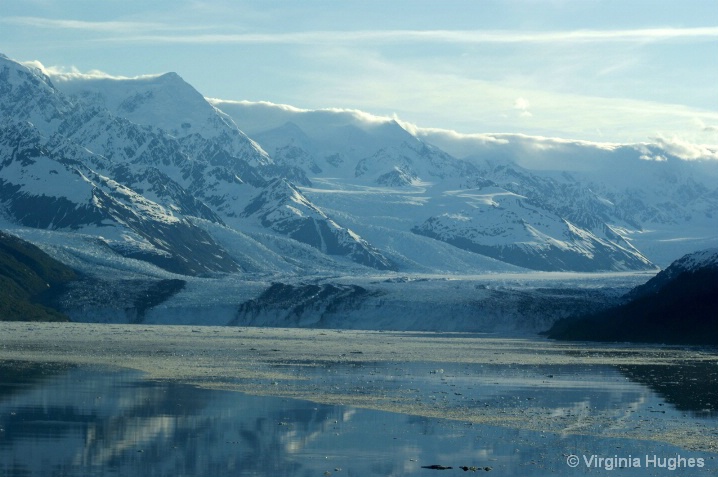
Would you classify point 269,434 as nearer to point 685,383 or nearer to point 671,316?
point 685,383

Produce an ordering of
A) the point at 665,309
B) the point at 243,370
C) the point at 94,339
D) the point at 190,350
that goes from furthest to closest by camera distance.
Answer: the point at 665,309 → the point at 94,339 → the point at 190,350 → the point at 243,370

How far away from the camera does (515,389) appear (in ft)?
262

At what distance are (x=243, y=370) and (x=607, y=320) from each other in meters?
101

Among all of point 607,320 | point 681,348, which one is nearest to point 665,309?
point 607,320

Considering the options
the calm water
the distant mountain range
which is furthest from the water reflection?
the distant mountain range

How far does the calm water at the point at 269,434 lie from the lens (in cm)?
4853

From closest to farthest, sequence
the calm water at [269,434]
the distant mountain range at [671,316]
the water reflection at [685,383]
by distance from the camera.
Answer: the calm water at [269,434]
the water reflection at [685,383]
the distant mountain range at [671,316]

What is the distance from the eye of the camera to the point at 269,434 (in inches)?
2219

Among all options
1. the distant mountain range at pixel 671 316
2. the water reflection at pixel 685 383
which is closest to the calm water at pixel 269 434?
the water reflection at pixel 685 383

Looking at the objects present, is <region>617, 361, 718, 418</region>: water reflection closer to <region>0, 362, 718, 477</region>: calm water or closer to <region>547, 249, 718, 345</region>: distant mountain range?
<region>0, 362, 718, 477</region>: calm water

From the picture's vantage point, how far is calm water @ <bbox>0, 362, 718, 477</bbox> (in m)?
48.5

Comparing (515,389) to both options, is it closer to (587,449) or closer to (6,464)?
(587,449)

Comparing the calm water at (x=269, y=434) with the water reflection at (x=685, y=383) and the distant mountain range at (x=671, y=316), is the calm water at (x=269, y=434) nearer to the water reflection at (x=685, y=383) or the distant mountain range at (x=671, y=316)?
the water reflection at (x=685, y=383)

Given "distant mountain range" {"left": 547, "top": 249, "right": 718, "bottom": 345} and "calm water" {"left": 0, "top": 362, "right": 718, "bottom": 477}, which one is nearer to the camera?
"calm water" {"left": 0, "top": 362, "right": 718, "bottom": 477}
